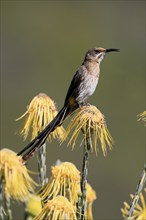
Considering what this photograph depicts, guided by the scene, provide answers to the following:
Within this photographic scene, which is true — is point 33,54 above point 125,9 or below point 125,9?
below

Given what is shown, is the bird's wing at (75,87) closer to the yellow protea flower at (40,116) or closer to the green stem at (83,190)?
the yellow protea flower at (40,116)

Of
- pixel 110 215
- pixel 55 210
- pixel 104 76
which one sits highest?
pixel 104 76

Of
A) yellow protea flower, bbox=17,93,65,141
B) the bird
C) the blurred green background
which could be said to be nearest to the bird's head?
the bird

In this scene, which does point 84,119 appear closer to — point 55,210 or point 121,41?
point 55,210

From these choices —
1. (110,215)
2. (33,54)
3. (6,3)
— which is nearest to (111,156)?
(110,215)

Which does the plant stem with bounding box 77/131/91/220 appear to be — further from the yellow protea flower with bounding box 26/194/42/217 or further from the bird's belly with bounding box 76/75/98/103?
the bird's belly with bounding box 76/75/98/103

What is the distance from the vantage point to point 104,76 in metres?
24.1

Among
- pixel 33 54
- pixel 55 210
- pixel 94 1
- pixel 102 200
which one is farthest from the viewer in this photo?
pixel 94 1

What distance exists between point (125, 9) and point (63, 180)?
26.8 meters

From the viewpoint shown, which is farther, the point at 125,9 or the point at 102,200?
the point at 125,9

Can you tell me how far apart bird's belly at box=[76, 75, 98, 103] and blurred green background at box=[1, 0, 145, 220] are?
339 inches

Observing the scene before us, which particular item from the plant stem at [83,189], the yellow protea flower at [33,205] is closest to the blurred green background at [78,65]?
the yellow protea flower at [33,205]

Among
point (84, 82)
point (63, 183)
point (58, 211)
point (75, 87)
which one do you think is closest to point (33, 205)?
point (63, 183)

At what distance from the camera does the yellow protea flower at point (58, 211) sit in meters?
Answer: 3.01
